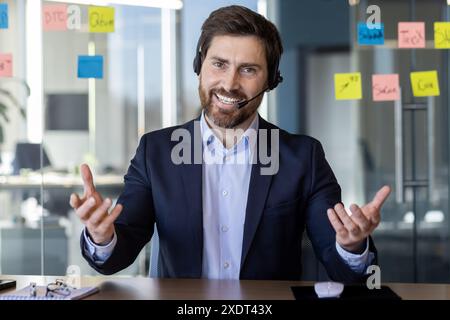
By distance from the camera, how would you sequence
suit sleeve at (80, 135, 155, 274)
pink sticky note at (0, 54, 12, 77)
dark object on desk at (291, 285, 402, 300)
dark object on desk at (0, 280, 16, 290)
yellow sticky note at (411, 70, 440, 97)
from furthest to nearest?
yellow sticky note at (411, 70, 440, 97), pink sticky note at (0, 54, 12, 77), suit sleeve at (80, 135, 155, 274), dark object on desk at (0, 280, 16, 290), dark object on desk at (291, 285, 402, 300)

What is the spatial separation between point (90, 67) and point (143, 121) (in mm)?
442

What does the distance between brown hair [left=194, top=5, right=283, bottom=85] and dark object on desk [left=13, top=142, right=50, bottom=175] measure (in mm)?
1851

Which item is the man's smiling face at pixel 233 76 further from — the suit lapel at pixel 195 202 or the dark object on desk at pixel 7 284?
the dark object on desk at pixel 7 284

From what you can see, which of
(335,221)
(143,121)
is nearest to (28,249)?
(143,121)

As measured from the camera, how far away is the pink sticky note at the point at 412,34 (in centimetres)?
339

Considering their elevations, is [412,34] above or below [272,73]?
above

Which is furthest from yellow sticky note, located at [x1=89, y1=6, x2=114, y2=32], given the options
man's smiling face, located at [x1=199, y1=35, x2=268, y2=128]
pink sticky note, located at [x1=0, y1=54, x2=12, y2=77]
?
man's smiling face, located at [x1=199, y1=35, x2=268, y2=128]

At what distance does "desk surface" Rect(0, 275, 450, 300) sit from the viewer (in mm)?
1313

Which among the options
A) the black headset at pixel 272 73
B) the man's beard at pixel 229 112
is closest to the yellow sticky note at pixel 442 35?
the black headset at pixel 272 73

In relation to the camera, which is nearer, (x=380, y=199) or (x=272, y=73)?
(x=380, y=199)

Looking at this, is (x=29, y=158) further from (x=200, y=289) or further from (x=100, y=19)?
(x=200, y=289)

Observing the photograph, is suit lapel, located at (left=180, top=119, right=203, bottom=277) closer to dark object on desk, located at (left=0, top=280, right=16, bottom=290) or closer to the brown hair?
the brown hair

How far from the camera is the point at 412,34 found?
347 centimetres
